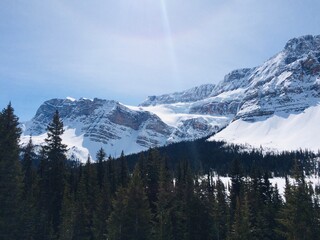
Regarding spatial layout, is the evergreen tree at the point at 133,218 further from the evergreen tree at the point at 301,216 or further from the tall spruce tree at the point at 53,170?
the evergreen tree at the point at 301,216

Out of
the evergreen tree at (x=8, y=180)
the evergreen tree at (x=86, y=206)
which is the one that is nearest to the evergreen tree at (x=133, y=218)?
the evergreen tree at (x=8, y=180)

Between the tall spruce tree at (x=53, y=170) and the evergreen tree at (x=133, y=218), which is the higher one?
the tall spruce tree at (x=53, y=170)

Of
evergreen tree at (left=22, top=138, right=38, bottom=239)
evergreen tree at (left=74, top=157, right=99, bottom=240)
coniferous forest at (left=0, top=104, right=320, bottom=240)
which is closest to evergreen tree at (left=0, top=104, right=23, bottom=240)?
coniferous forest at (left=0, top=104, right=320, bottom=240)

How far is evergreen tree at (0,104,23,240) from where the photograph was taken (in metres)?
28.2

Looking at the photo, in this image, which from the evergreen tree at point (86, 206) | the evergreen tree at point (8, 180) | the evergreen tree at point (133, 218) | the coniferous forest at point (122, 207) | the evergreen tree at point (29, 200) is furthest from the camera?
the evergreen tree at point (86, 206)

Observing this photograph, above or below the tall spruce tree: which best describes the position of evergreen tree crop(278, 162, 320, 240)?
below

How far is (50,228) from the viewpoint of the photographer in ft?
138

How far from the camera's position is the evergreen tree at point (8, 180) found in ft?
92.6

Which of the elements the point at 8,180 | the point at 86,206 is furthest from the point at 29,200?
the point at 8,180

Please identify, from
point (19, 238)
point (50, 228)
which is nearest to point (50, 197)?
point (50, 228)

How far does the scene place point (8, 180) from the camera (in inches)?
1126

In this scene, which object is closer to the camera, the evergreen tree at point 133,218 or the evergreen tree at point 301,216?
the evergreen tree at point 301,216

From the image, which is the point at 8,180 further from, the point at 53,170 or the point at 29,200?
the point at 29,200

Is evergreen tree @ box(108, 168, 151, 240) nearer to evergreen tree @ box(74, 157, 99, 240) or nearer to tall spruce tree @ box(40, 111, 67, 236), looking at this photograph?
tall spruce tree @ box(40, 111, 67, 236)
